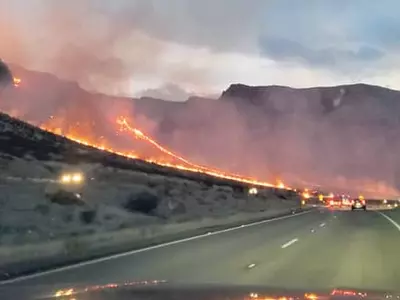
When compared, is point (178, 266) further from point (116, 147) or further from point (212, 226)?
point (116, 147)

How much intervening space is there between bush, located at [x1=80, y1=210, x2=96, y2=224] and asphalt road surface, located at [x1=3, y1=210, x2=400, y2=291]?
10.4m

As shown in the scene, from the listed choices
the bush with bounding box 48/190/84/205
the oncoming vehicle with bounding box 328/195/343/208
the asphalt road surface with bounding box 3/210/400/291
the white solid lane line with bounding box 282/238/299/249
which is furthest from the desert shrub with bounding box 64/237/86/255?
the oncoming vehicle with bounding box 328/195/343/208

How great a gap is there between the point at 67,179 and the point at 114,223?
451 inches

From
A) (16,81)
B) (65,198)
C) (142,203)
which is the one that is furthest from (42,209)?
(16,81)

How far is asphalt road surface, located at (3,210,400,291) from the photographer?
14797 millimetres

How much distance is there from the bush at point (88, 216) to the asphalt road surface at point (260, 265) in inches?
410

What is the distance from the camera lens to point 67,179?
4700cm

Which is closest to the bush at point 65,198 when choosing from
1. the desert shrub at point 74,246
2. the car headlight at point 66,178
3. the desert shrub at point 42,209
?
the desert shrub at point 42,209

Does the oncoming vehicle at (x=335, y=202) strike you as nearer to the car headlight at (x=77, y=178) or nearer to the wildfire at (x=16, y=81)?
the wildfire at (x=16, y=81)

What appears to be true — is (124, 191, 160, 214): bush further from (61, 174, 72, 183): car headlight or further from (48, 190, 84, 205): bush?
(48, 190, 84, 205): bush

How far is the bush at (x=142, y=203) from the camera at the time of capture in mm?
50219

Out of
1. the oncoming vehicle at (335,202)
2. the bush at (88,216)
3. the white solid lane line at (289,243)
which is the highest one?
the oncoming vehicle at (335,202)

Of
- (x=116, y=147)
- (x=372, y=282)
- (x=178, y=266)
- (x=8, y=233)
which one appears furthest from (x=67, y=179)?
(x=116, y=147)

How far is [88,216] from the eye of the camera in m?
38.2
